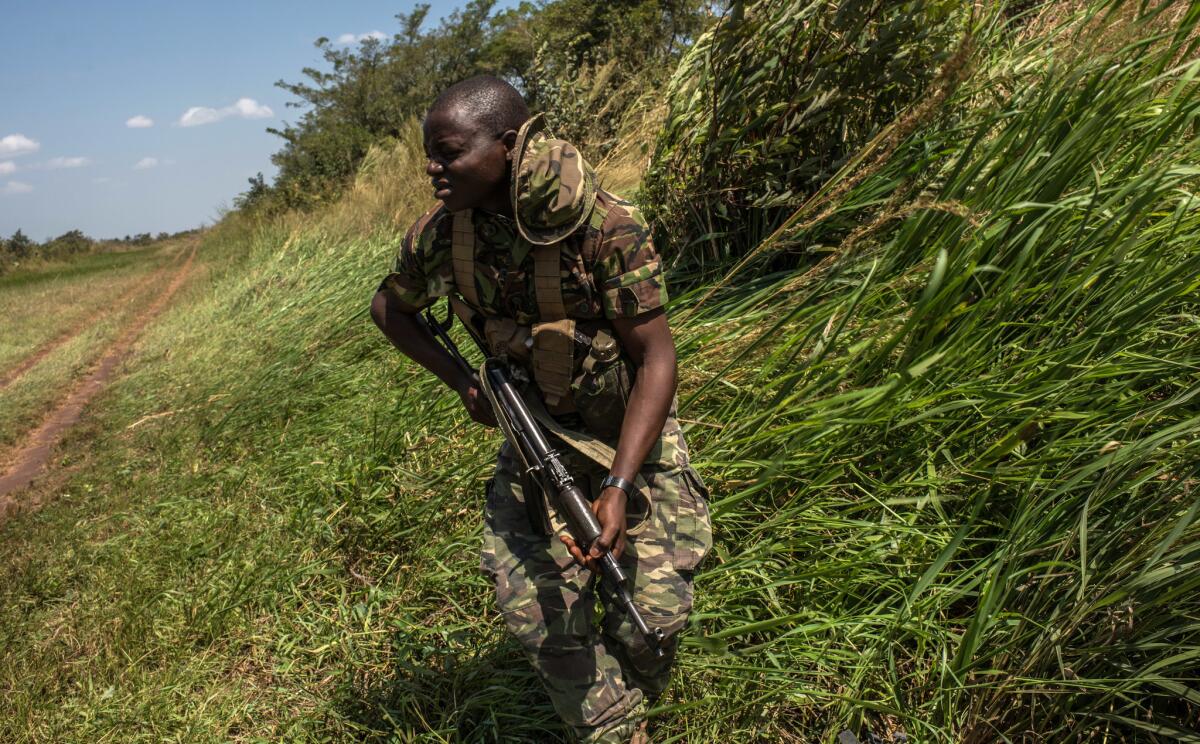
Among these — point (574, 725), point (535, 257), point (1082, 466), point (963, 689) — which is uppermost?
point (535, 257)

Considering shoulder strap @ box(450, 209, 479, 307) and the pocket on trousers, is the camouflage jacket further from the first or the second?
the pocket on trousers

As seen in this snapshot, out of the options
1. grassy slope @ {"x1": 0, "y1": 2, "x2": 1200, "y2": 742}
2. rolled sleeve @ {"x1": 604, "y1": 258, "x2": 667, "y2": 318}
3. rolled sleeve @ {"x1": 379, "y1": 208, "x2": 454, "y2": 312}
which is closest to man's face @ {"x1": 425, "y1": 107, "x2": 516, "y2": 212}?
rolled sleeve @ {"x1": 379, "y1": 208, "x2": 454, "y2": 312}

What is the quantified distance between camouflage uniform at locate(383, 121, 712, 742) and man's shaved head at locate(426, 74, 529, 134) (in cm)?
8

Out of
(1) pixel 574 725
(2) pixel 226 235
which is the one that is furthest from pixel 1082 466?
(2) pixel 226 235

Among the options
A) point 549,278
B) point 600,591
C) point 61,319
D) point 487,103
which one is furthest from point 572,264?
point 61,319

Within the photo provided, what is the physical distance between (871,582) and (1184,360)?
991 millimetres

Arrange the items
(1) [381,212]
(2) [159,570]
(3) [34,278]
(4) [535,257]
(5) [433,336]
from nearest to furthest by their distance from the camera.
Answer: (4) [535,257], (5) [433,336], (2) [159,570], (1) [381,212], (3) [34,278]

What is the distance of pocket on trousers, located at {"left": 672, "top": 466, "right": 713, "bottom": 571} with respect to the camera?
196cm

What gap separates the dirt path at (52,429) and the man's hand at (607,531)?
4357 millimetres

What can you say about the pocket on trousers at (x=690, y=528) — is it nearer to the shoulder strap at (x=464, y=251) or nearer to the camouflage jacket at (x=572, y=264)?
the camouflage jacket at (x=572, y=264)

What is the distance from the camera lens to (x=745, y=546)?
2.51 m

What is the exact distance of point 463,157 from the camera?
171cm

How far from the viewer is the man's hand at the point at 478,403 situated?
207 centimetres

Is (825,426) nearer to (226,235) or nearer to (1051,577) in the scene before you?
(1051,577)
